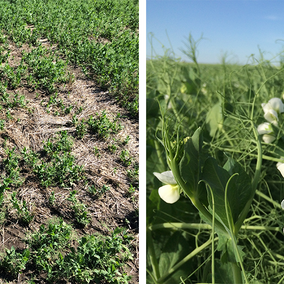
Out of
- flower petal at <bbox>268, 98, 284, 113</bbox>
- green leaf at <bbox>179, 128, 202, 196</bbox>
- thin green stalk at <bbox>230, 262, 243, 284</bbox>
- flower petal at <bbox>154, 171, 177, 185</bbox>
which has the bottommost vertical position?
Answer: thin green stalk at <bbox>230, 262, 243, 284</bbox>

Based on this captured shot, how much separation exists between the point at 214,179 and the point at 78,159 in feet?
2.59

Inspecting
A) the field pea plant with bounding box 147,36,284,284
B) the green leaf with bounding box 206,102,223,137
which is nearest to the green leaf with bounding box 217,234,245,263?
the field pea plant with bounding box 147,36,284,284

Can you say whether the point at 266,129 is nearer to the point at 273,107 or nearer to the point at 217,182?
the point at 273,107

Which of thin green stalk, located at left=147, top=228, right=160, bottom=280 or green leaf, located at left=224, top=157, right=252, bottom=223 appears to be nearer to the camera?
green leaf, located at left=224, top=157, right=252, bottom=223

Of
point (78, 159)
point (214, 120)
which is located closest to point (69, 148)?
point (78, 159)

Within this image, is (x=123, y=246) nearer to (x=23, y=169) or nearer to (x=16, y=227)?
(x=16, y=227)

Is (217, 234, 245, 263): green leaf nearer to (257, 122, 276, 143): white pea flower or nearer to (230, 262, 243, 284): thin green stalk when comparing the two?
(230, 262, 243, 284): thin green stalk

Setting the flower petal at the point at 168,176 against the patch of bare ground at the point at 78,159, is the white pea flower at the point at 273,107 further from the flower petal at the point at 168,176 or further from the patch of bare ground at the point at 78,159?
the patch of bare ground at the point at 78,159

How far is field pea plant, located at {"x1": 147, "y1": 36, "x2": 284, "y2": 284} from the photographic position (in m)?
0.37

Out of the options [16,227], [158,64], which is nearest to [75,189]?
[16,227]

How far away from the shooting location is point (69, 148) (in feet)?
3.70

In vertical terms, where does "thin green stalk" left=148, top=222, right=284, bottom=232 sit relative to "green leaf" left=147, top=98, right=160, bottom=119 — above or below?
below

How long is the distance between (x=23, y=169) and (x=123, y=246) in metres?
0.42

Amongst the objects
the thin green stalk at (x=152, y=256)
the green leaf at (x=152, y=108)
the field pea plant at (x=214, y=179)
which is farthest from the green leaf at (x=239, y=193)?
the green leaf at (x=152, y=108)
